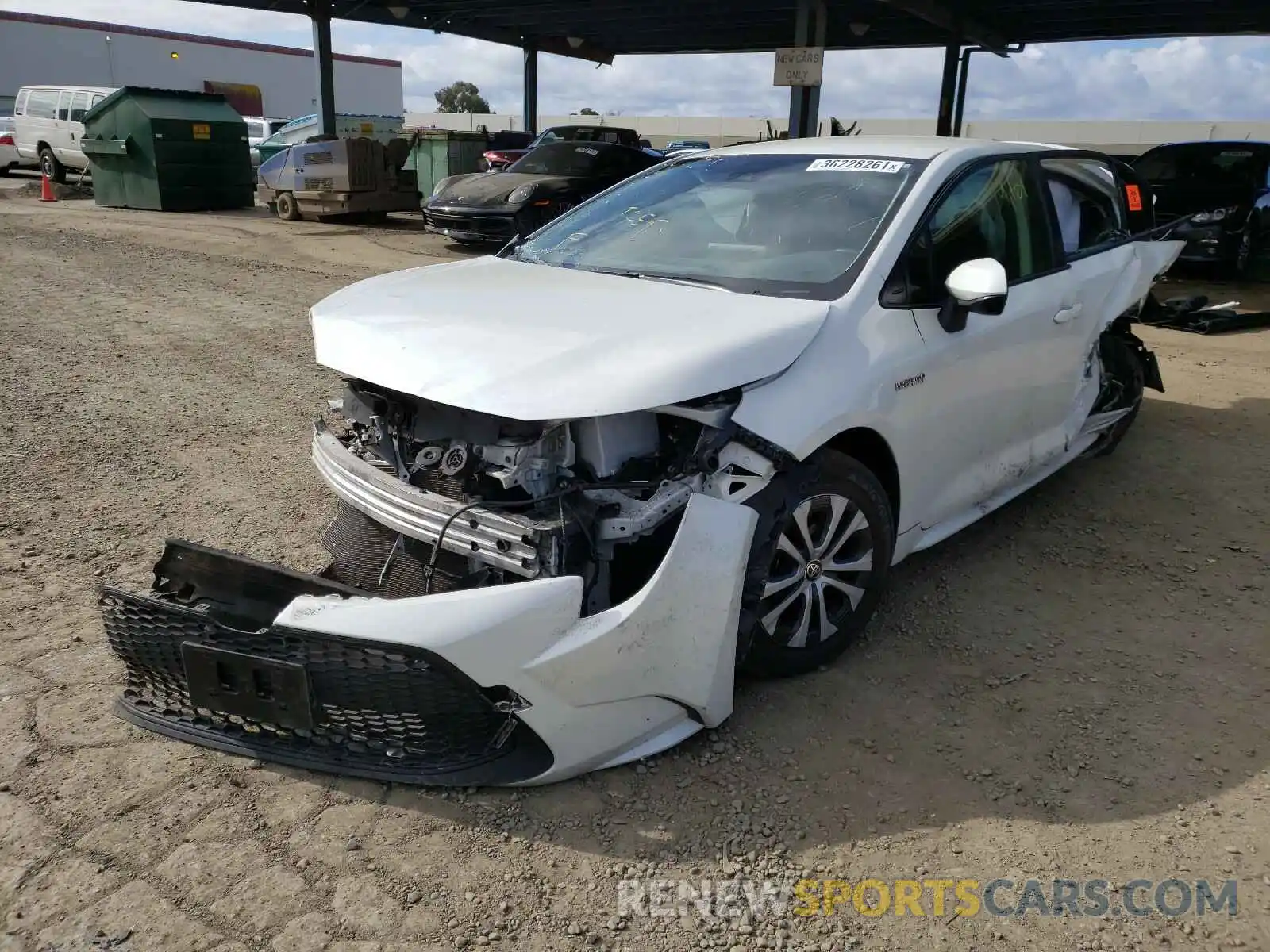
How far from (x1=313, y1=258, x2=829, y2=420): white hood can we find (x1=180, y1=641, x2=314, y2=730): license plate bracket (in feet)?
2.74

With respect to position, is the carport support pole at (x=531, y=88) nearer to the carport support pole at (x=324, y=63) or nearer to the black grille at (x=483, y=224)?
the carport support pole at (x=324, y=63)

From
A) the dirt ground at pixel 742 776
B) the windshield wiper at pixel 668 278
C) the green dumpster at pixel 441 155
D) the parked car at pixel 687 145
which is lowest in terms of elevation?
the dirt ground at pixel 742 776

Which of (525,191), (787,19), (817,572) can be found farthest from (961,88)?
(817,572)

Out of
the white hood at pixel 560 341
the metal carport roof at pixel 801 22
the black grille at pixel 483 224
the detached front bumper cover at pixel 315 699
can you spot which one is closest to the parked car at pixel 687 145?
the metal carport roof at pixel 801 22

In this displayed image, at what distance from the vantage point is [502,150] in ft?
64.4

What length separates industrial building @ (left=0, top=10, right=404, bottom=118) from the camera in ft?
149

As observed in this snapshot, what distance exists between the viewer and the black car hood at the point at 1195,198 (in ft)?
→ 37.9

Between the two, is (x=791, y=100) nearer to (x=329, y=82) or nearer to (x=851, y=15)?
(x=851, y=15)

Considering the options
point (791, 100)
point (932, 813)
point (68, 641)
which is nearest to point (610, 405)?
point (932, 813)

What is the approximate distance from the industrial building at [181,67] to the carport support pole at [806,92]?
34.3m

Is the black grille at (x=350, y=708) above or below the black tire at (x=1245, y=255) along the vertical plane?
below

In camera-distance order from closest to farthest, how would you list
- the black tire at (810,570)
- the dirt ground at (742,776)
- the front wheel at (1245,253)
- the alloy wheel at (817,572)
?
1. the dirt ground at (742,776)
2. the black tire at (810,570)
3. the alloy wheel at (817,572)
4. the front wheel at (1245,253)

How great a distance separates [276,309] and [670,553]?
23.7ft

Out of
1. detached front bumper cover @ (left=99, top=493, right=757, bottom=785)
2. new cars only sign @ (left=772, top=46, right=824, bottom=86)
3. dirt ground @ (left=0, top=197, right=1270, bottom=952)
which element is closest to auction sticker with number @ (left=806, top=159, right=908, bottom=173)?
dirt ground @ (left=0, top=197, right=1270, bottom=952)
